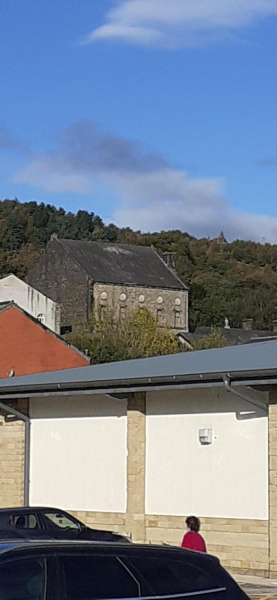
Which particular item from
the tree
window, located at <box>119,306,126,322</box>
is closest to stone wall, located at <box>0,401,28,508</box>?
the tree

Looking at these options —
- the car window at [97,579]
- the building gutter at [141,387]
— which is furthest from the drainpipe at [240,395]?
the car window at [97,579]

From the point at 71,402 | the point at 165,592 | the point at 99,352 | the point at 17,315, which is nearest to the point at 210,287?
the point at 99,352

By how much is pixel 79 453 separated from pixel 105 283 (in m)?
63.4

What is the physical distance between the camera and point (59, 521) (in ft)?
47.7

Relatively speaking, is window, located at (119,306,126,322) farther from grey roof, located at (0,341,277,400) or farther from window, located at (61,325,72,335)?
grey roof, located at (0,341,277,400)

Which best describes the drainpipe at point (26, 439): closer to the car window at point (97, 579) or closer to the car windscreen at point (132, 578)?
the car windscreen at point (132, 578)

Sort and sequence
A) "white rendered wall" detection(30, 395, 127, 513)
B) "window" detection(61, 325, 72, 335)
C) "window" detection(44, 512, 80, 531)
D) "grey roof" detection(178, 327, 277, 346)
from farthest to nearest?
1. "grey roof" detection(178, 327, 277, 346)
2. "window" detection(61, 325, 72, 335)
3. "white rendered wall" detection(30, 395, 127, 513)
4. "window" detection(44, 512, 80, 531)

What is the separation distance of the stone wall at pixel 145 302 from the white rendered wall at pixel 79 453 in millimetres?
58529

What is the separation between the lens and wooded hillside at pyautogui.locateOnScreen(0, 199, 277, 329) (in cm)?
10338

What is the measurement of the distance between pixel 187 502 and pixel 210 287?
9357 cm

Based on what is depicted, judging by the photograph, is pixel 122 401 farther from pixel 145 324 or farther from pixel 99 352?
pixel 145 324

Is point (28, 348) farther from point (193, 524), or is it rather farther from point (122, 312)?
point (122, 312)

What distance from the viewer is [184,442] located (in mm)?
17141

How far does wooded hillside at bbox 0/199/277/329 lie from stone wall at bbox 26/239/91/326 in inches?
614
